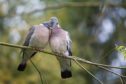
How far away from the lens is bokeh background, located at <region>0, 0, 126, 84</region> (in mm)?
9945

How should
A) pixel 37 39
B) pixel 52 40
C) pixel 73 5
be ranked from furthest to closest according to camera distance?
pixel 73 5, pixel 37 39, pixel 52 40

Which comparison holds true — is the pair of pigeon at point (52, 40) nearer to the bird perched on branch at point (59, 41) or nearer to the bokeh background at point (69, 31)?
the bird perched on branch at point (59, 41)

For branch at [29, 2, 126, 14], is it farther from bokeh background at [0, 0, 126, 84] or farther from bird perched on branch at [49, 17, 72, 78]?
bird perched on branch at [49, 17, 72, 78]

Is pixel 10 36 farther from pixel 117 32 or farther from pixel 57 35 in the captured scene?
pixel 57 35

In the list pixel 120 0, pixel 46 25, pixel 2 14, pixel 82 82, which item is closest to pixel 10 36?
pixel 2 14

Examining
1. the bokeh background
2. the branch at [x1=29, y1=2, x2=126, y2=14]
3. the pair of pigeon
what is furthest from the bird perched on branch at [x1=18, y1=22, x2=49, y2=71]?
the branch at [x1=29, y1=2, x2=126, y2=14]

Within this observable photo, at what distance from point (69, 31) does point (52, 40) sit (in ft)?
18.9

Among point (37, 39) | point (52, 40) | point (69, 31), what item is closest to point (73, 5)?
point (69, 31)

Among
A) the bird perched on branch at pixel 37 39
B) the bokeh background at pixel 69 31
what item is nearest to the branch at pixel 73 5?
the bokeh background at pixel 69 31

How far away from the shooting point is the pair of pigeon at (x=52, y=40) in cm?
521

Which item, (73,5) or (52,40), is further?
(73,5)

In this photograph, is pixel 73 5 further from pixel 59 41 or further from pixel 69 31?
pixel 59 41

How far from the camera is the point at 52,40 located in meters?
5.20

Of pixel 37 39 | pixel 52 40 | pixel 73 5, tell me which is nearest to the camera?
pixel 52 40
